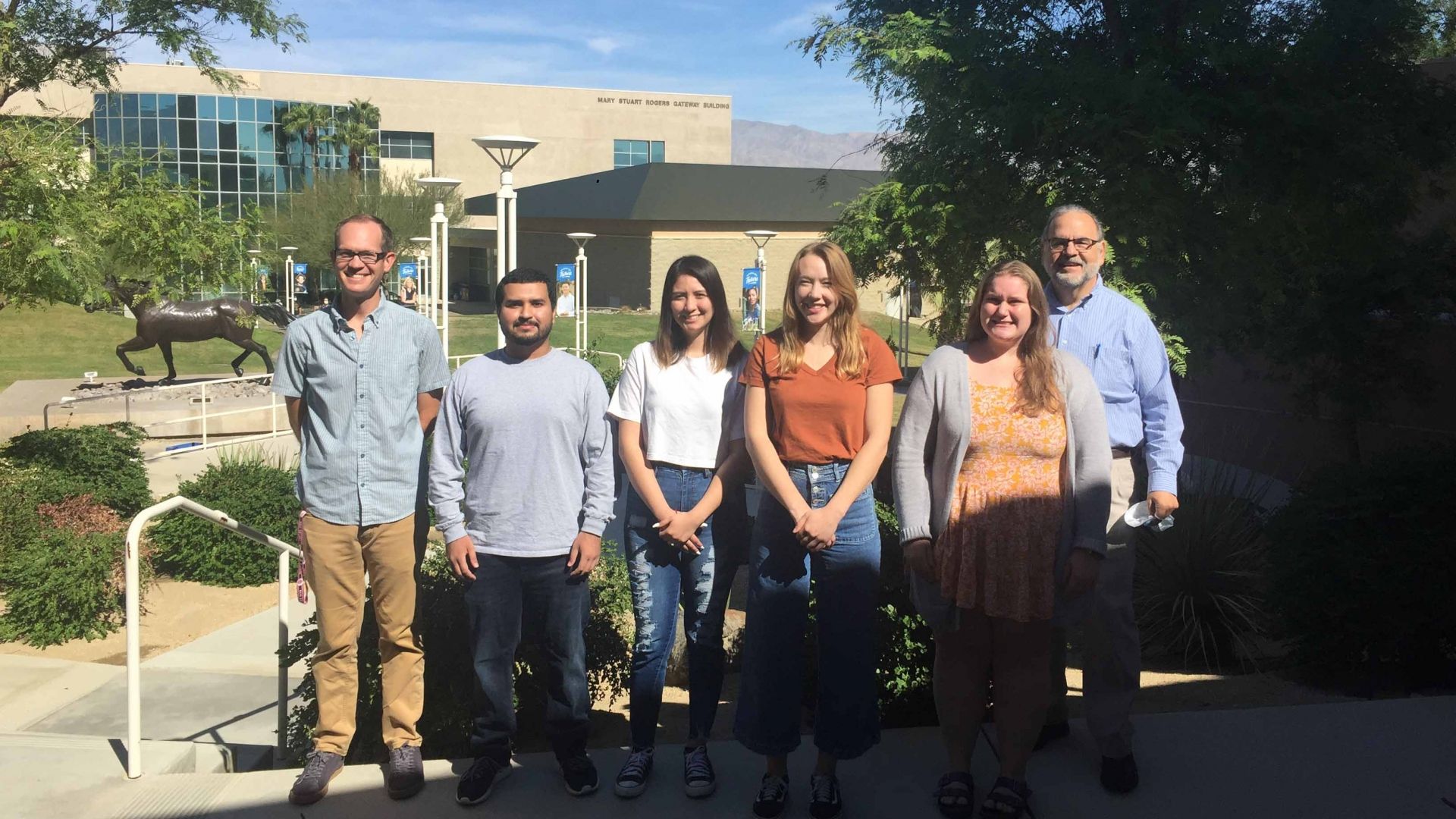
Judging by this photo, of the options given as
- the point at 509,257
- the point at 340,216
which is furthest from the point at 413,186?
the point at 509,257

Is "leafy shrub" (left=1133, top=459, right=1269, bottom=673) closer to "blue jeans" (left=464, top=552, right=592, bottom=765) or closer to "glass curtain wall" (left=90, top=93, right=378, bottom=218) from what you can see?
"blue jeans" (left=464, top=552, right=592, bottom=765)

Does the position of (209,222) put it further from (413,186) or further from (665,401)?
(413,186)

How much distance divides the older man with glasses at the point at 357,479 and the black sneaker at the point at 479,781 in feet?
0.63

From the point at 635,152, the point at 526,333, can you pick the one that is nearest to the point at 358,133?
the point at 635,152

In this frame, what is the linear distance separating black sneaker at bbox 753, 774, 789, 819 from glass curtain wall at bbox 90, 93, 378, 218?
5210 centimetres

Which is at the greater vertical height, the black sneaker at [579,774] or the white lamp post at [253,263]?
the white lamp post at [253,263]

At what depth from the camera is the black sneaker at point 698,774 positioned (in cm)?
346

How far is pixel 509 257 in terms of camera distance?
12.7m

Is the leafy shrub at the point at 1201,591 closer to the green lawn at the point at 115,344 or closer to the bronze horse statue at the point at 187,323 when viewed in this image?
the bronze horse statue at the point at 187,323

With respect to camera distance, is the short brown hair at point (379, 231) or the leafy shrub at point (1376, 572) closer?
the short brown hair at point (379, 231)

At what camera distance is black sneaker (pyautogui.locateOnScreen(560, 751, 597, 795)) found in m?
3.48

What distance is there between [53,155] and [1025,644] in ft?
26.2

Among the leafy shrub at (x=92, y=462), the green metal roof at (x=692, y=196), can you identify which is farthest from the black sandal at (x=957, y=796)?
the green metal roof at (x=692, y=196)

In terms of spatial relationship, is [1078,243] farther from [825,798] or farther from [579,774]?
[579,774]
